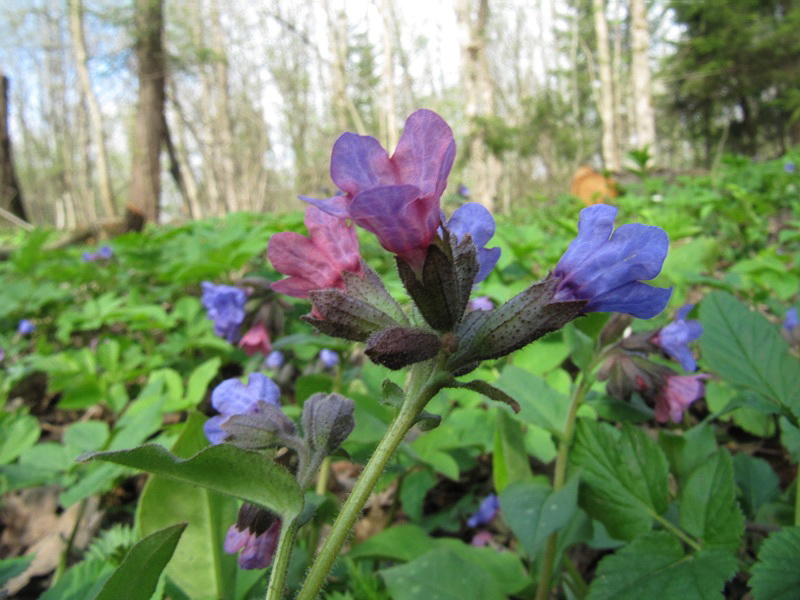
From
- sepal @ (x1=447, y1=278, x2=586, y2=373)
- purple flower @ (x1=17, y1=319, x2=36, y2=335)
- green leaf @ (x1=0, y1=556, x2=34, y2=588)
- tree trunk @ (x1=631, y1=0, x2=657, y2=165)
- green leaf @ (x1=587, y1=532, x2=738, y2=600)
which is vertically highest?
tree trunk @ (x1=631, y1=0, x2=657, y2=165)

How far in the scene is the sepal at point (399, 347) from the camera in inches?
21.5

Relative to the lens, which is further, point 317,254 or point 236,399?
point 236,399

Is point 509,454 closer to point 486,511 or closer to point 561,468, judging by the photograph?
point 561,468

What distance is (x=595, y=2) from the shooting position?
55.0 feet

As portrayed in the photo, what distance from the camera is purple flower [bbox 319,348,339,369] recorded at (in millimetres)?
1986

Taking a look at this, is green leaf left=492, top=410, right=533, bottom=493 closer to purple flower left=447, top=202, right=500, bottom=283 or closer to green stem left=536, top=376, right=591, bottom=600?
green stem left=536, top=376, right=591, bottom=600

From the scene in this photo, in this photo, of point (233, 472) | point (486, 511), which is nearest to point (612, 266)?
point (233, 472)

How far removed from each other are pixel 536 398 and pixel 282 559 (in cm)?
66

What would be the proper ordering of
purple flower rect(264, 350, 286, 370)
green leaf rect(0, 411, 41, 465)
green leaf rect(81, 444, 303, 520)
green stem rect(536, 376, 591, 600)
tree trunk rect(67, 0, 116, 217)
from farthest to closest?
tree trunk rect(67, 0, 116, 217)
purple flower rect(264, 350, 286, 370)
green leaf rect(0, 411, 41, 465)
green stem rect(536, 376, 591, 600)
green leaf rect(81, 444, 303, 520)

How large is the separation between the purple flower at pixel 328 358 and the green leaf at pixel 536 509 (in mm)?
1076

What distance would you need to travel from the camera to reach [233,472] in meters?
0.58

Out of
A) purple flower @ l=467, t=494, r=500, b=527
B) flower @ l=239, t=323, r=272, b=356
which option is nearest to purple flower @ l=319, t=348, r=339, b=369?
flower @ l=239, t=323, r=272, b=356

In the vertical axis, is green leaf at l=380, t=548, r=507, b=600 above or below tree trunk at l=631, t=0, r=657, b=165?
below

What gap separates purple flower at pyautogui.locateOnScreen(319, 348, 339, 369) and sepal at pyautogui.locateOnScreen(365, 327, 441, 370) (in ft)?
4.72
